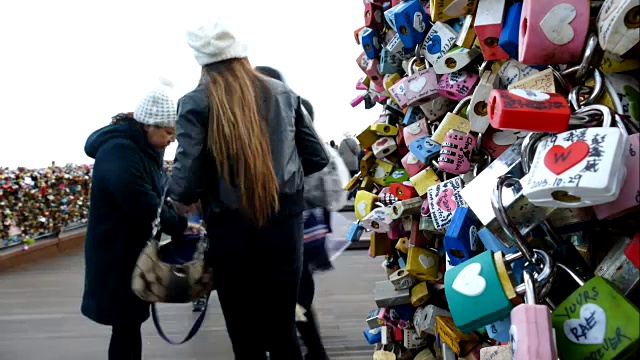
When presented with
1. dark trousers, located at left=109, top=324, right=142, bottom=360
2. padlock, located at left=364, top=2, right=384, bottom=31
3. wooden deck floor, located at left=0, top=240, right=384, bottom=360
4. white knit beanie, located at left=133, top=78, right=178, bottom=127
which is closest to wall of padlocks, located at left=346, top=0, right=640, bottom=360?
padlock, located at left=364, top=2, right=384, bottom=31

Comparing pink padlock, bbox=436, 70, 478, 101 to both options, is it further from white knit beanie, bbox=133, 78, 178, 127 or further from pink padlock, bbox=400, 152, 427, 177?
white knit beanie, bbox=133, 78, 178, 127

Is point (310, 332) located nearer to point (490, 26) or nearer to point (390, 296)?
point (390, 296)

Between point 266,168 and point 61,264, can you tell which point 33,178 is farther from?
point 266,168

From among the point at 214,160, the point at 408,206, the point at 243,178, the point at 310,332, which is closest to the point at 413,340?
the point at 408,206

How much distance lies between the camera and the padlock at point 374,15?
5.24 feet

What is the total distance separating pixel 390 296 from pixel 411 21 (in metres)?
0.75

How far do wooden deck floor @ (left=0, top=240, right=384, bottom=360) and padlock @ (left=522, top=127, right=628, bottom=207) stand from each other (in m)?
1.48

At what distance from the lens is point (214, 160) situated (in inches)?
68.8

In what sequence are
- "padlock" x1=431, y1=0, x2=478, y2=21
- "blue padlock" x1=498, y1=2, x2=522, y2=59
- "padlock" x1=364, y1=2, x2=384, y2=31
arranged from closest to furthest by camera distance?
"blue padlock" x1=498, y1=2, x2=522, y2=59, "padlock" x1=431, y1=0, x2=478, y2=21, "padlock" x1=364, y1=2, x2=384, y2=31

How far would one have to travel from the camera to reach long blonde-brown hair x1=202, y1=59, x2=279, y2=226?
5.60 feet

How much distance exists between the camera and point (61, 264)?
672 cm

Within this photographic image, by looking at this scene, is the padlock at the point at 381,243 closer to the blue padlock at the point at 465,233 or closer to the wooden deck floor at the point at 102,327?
the wooden deck floor at the point at 102,327

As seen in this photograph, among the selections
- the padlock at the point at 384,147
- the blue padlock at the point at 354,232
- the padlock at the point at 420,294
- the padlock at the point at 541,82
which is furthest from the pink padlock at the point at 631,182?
the blue padlock at the point at 354,232

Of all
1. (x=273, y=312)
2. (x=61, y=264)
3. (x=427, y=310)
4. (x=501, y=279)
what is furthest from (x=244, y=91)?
(x=61, y=264)
